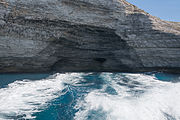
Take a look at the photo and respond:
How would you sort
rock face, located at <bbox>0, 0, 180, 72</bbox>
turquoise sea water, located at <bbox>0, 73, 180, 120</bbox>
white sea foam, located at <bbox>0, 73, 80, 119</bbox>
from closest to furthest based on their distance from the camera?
turquoise sea water, located at <bbox>0, 73, 180, 120</bbox> → white sea foam, located at <bbox>0, 73, 80, 119</bbox> → rock face, located at <bbox>0, 0, 180, 72</bbox>

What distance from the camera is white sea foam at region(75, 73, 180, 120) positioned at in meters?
5.93

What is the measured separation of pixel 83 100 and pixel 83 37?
6.45 meters

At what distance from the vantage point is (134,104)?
6945 millimetres

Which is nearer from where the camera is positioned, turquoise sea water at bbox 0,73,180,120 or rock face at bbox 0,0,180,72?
turquoise sea water at bbox 0,73,180,120

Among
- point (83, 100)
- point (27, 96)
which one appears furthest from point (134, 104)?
point (27, 96)

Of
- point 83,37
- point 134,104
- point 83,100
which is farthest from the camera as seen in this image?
point 83,37

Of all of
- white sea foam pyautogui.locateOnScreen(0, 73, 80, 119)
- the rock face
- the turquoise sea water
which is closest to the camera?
the turquoise sea water

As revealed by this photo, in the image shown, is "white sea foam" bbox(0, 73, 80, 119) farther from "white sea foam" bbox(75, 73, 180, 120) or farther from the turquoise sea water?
"white sea foam" bbox(75, 73, 180, 120)

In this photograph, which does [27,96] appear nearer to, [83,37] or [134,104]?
[134,104]

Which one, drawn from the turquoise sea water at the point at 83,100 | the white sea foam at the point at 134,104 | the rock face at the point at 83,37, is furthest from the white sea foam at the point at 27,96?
the rock face at the point at 83,37

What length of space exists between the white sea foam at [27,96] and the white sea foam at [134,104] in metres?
2.02

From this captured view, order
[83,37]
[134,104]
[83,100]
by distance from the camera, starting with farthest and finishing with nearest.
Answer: [83,37]
[83,100]
[134,104]

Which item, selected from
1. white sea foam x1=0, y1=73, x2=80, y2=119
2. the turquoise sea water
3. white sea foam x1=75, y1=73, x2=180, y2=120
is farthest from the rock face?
white sea foam x1=75, y1=73, x2=180, y2=120

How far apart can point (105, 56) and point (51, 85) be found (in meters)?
6.26
